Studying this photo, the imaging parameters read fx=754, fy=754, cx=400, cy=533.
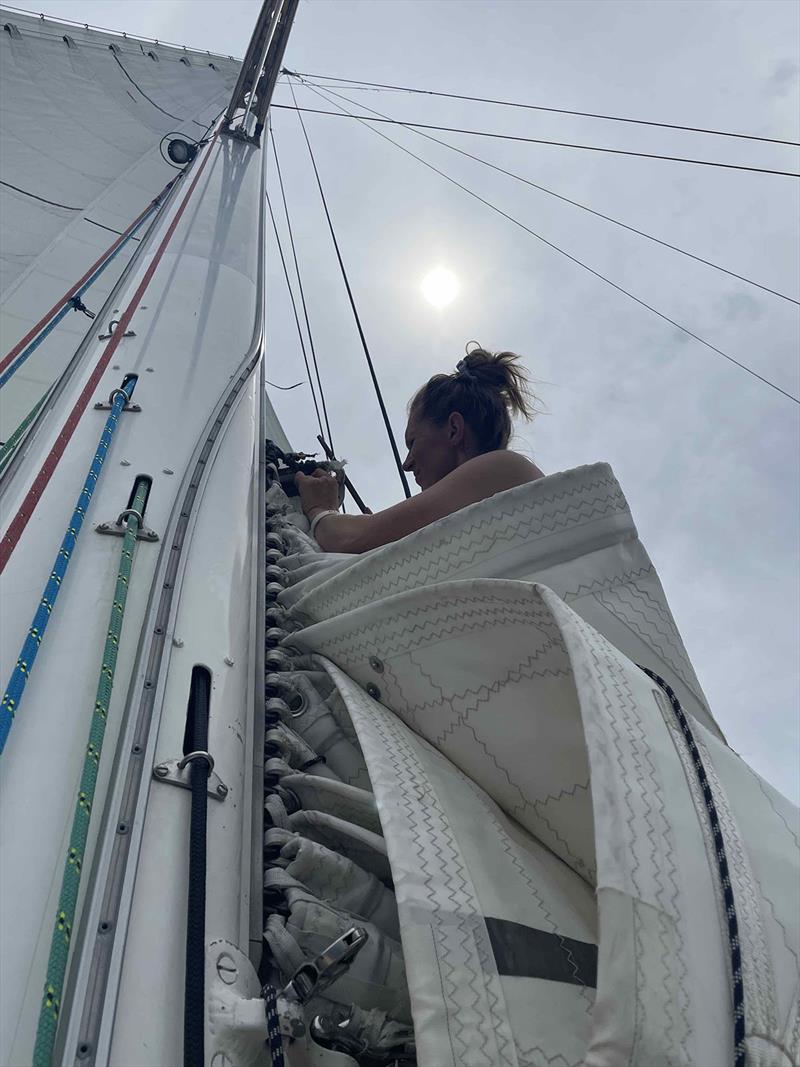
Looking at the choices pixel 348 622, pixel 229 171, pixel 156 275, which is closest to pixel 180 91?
pixel 229 171

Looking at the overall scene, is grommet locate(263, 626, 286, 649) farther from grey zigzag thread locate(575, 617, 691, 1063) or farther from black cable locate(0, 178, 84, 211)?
black cable locate(0, 178, 84, 211)

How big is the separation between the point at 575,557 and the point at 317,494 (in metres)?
0.98

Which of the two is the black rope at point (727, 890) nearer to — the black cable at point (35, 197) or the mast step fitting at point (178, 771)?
the mast step fitting at point (178, 771)

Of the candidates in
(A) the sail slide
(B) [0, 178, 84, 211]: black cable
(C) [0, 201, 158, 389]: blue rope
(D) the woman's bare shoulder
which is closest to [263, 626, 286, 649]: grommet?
(A) the sail slide

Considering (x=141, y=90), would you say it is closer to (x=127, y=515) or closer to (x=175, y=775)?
(x=127, y=515)

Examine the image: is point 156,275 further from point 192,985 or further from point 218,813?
point 192,985

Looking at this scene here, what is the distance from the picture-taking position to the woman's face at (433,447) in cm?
165

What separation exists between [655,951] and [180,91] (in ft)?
21.7

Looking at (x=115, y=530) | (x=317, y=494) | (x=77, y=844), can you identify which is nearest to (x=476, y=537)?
(x=115, y=530)

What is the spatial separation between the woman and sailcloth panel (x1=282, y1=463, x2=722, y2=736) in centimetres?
32

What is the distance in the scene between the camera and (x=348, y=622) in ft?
3.50

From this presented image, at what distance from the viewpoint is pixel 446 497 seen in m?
1.28

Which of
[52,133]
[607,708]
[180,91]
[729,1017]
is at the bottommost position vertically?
[729,1017]

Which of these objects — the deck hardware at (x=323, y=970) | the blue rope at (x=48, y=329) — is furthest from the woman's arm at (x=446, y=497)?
the blue rope at (x=48, y=329)
